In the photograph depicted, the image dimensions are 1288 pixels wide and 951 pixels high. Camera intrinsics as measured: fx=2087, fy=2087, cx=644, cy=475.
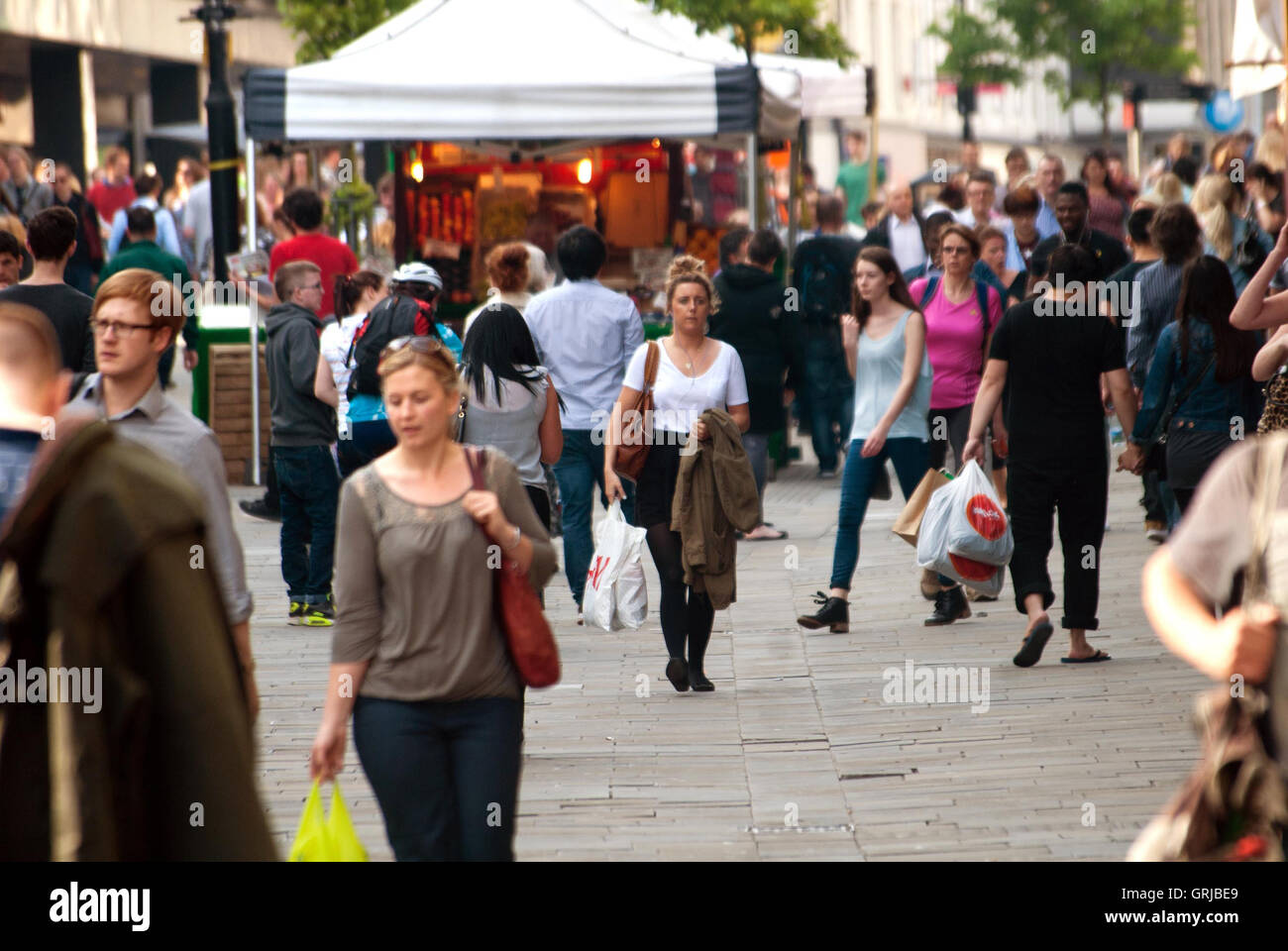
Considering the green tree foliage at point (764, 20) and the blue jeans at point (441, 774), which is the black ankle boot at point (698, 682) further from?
the green tree foliage at point (764, 20)

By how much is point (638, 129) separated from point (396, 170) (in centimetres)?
387

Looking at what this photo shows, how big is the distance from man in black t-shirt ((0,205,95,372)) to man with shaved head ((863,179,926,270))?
9.34 metres

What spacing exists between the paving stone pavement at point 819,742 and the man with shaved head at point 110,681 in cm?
326

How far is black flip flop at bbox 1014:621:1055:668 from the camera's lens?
8633 millimetres

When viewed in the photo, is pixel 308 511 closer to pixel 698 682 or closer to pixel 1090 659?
pixel 698 682

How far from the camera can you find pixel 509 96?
571 inches

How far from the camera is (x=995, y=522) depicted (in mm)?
9008

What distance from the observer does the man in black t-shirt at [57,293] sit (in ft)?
29.6

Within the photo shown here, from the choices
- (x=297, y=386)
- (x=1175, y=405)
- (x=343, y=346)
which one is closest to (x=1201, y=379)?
(x=1175, y=405)

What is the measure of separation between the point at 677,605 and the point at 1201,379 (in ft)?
7.65

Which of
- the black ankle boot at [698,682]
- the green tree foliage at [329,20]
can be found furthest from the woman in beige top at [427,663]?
the green tree foliage at [329,20]

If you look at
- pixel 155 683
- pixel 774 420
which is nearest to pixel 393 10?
pixel 774 420

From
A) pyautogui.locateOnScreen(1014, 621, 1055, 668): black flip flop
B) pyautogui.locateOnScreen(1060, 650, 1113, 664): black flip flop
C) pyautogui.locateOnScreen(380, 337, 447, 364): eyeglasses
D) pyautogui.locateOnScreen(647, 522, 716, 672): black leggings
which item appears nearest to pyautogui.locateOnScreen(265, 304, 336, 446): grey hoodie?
pyautogui.locateOnScreen(647, 522, 716, 672): black leggings

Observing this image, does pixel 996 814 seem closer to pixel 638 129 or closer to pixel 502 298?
pixel 502 298
